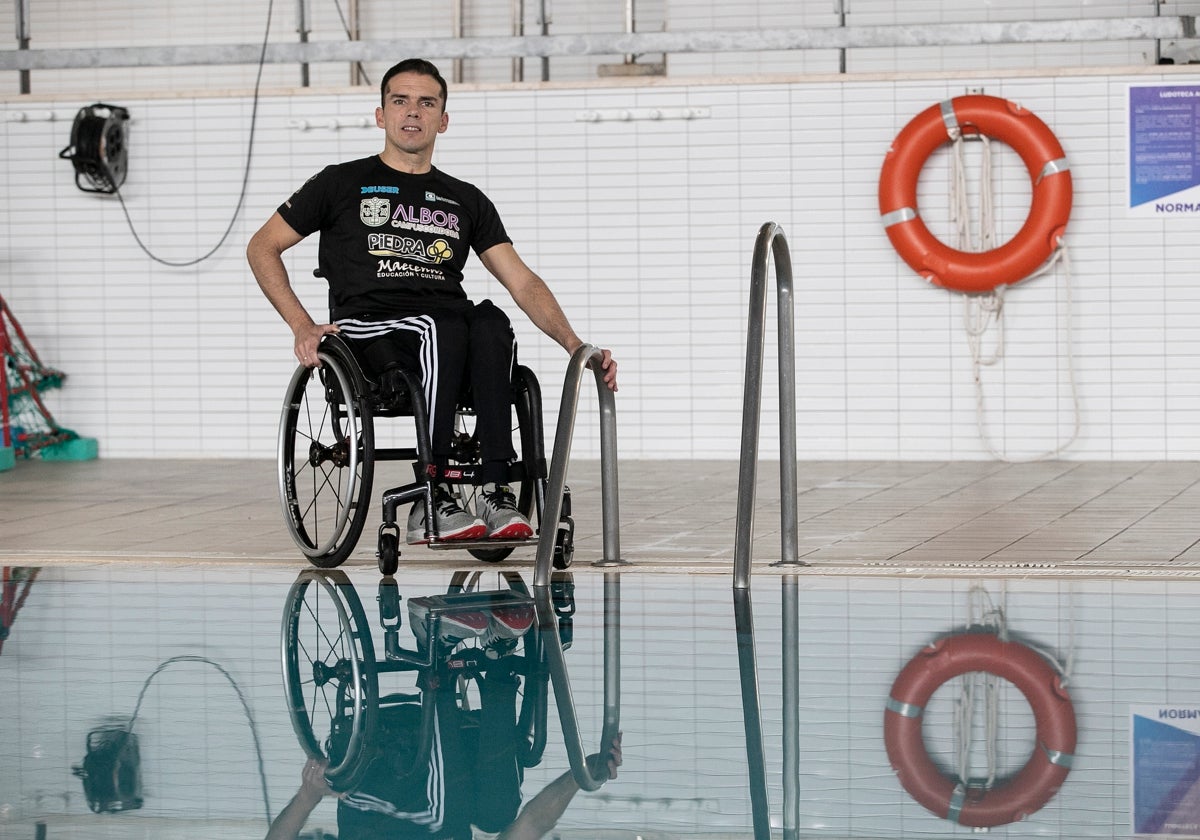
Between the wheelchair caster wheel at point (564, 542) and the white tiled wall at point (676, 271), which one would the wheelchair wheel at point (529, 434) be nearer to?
the wheelchair caster wheel at point (564, 542)

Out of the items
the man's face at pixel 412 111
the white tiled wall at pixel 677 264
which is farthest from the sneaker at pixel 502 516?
the white tiled wall at pixel 677 264

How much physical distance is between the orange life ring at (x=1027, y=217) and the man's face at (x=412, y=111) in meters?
3.18

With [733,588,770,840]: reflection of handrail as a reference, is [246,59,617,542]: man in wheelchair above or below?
above

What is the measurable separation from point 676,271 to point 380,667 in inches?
177

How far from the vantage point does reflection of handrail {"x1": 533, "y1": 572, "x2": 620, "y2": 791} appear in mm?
1806

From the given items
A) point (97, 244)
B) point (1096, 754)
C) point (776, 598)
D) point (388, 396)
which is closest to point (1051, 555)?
point (776, 598)

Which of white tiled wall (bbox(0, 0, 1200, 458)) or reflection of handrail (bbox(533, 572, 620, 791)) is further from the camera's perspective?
white tiled wall (bbox(0, 0, 1200, 458))

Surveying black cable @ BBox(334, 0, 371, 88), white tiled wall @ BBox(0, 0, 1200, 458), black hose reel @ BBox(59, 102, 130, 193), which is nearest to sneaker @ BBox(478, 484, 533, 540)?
white tiled wall @ BBox(0, 0, 1200, 458)

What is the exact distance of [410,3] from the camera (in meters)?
8.10

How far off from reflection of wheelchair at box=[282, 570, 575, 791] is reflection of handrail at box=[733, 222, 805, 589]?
37 centimetres

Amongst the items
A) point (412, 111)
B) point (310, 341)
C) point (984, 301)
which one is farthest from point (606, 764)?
point (984, 301)

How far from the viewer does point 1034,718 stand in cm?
200

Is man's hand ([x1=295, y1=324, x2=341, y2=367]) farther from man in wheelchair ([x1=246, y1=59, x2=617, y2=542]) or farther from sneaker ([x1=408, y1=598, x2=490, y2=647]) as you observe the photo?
sneaker ([x1=408, y1=598, x2=490, y2=647])

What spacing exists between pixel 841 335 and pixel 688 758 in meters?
4.98
